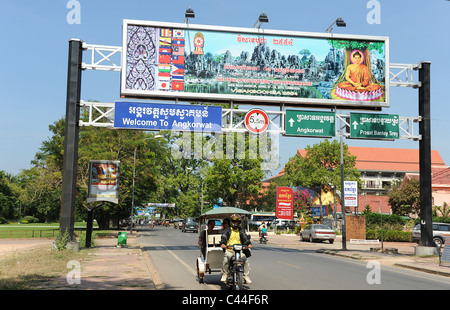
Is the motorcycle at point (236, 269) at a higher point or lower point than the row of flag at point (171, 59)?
lower

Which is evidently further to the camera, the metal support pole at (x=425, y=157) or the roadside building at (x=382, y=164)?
the roadside building at (x=382, y=164)

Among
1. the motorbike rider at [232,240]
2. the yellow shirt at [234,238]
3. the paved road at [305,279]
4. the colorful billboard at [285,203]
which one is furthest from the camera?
the colorful billboard at [285,203]

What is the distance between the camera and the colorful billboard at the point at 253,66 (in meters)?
23.7

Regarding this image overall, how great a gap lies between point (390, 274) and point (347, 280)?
10.5 feet

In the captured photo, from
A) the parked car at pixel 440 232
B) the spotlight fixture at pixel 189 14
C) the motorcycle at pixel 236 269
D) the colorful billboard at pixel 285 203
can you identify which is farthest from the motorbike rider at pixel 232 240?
the colorful billboard at pixel 285 203

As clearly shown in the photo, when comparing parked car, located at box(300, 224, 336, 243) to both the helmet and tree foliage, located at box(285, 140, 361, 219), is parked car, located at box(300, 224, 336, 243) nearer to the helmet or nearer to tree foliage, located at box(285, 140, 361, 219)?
tree foliage, located at box(285, 140, 361, 219)

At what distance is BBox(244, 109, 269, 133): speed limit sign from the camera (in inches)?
958

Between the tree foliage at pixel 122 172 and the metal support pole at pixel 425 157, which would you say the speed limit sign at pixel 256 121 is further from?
the tree foliage at pixel 122 172

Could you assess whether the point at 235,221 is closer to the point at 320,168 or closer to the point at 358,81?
the point at 358,81

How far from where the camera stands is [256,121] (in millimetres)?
24391

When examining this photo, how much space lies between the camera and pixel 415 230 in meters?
36.1

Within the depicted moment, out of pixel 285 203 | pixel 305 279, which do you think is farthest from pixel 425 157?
pixel 285 203

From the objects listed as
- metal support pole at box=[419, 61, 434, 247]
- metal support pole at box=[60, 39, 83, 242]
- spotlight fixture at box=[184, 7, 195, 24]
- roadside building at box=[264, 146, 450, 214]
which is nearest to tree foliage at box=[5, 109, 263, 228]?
metal support pole at box=[60, 39, 83, 242]

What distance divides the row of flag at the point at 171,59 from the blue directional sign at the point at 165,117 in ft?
4.06
